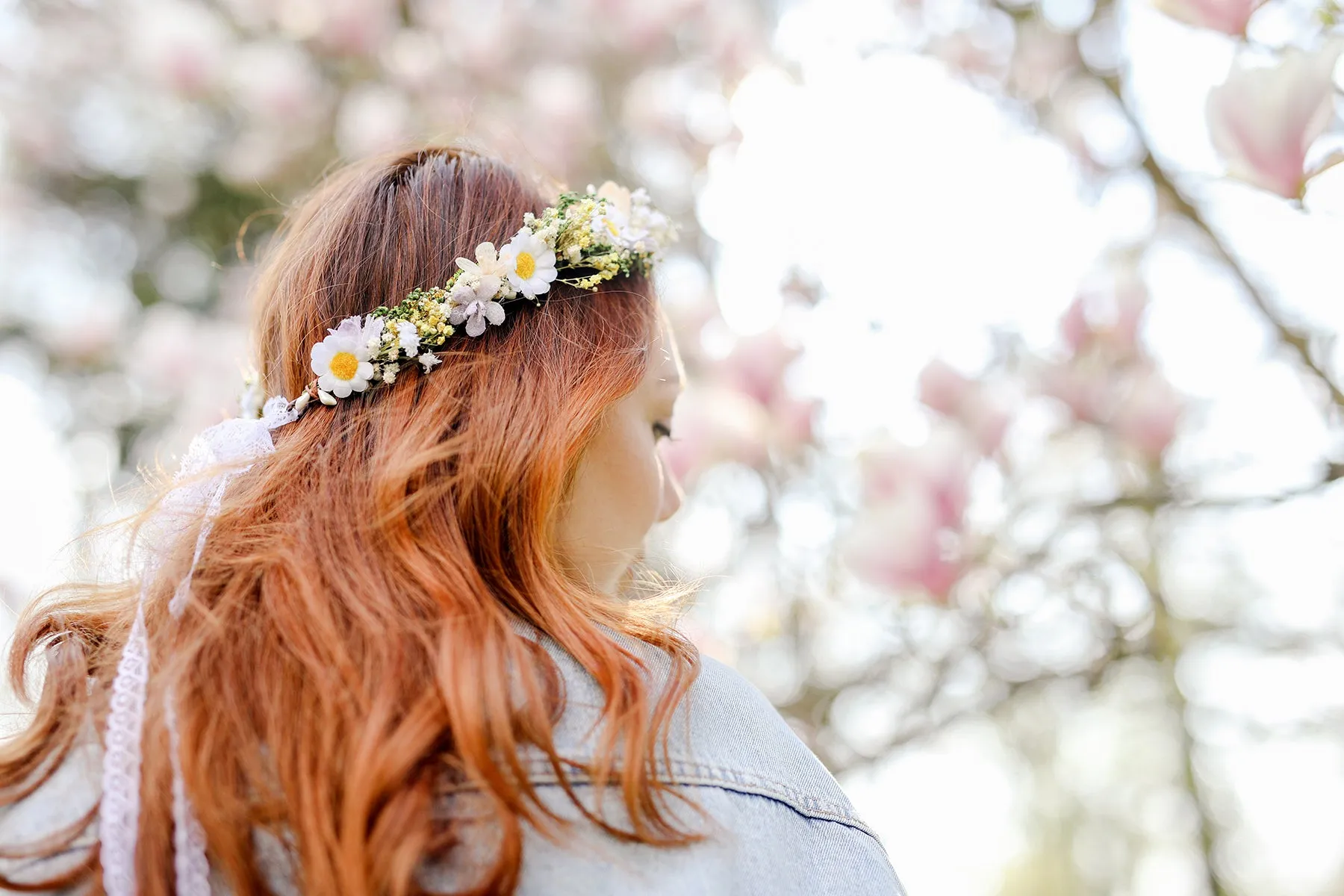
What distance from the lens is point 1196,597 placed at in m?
1.60

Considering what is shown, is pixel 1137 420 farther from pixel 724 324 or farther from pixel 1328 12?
pixel 724 324

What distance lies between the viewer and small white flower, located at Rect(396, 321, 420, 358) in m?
0.89

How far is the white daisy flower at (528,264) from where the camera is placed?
93cm

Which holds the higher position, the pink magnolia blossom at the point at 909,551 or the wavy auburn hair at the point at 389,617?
the wavy auburn hair at the point at 389,617

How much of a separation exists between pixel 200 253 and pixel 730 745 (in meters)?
2.29

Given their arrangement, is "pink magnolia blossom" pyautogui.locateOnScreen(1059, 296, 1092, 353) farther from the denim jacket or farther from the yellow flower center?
the yellow flower center

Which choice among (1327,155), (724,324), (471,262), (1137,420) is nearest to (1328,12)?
(1327,155)

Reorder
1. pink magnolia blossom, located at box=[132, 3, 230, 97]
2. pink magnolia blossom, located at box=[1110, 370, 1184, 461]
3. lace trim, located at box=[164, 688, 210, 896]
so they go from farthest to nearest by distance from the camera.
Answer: pink magnolia blossom, located at box=[132, 3, 230, 97] < pink magnolia blossom, located at box=[1110, 370, 1184, 461] < lace trim, located at box=[164, 688, 210, 896]

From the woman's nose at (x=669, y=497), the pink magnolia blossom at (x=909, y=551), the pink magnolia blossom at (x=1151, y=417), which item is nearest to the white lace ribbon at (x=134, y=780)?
the woman's nose at (x=669, y=497)

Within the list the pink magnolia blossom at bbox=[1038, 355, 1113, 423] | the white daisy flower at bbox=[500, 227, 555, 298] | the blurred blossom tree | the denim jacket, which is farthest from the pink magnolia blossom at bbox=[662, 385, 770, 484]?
the denim jacket

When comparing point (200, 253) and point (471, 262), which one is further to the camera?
point (200, 253)

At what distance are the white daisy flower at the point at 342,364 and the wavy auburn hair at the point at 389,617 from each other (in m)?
0.02

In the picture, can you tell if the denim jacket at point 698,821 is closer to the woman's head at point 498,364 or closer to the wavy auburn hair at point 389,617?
the wavy auburn hair at point 389,617

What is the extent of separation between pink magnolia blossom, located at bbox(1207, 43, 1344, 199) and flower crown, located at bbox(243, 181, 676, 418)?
0.61 m
